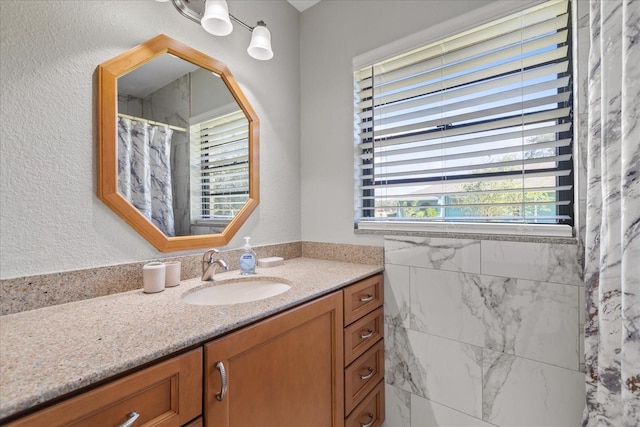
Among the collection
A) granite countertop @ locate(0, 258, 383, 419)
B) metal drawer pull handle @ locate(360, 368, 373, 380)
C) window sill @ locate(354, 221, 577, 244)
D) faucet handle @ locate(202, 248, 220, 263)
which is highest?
window sill @ locate(354, 221, 577, 244)

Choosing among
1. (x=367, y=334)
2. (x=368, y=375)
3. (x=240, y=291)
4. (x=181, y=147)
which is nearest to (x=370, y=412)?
(x=368, y=375)

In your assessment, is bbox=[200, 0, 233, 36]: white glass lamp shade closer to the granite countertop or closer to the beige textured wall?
the beige textured wall

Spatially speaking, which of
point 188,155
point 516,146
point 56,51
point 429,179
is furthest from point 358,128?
point 56,51

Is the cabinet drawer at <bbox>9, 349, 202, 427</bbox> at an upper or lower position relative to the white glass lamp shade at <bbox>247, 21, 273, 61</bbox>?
lower

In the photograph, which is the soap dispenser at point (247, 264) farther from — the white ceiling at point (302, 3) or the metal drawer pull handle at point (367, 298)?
the white ceiling at point (302, 3)

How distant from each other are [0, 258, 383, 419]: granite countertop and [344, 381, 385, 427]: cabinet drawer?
0.64 metres

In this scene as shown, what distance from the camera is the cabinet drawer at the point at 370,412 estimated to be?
133 cm

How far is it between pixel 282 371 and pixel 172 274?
1.95 ft

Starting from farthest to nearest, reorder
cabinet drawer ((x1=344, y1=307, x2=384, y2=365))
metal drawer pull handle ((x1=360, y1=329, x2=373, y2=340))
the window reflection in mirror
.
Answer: metal drawer pull handle ((x1=360, y1=329, x2=373, y2=340)) → cabinet drawer ((x1=344, y1=307, x2=384, y2=365)) → the window reflection in mirror

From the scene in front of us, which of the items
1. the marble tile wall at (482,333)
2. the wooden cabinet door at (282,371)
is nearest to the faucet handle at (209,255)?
the wooden cabinet door at (282,371)

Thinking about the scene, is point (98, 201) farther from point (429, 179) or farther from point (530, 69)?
point (530, 69)

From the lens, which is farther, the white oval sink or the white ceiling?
the white ceiling

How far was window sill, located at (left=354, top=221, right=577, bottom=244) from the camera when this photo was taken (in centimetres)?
116

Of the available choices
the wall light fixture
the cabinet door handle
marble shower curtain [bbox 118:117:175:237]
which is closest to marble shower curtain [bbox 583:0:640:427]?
the cabinet door handle
